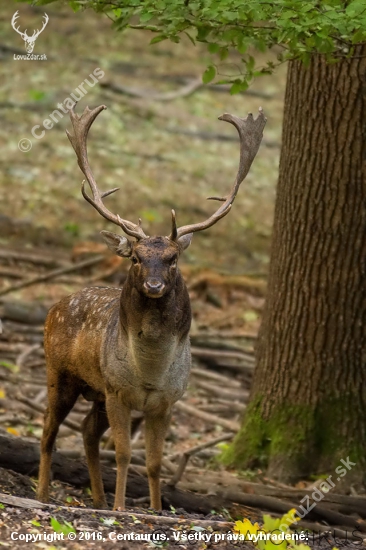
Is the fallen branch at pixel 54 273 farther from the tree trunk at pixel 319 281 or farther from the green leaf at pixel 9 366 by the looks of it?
the tree trunk at pixel 319 281

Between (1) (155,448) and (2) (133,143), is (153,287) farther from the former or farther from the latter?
(2) (133,143)

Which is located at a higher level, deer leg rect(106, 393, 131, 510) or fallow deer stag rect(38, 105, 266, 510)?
fallow deer stag rect(38, 105, 266, 510)

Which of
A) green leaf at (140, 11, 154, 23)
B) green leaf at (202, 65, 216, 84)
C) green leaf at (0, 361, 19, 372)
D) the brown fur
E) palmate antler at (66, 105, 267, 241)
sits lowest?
green leaf at (0, 361, 19, 372)

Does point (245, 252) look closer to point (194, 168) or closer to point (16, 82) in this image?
point (194, 168)

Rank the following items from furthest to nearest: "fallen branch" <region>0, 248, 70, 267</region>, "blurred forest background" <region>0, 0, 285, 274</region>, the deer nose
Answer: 1. "blurred forest background" <region>0, 0, 285, 274</region>
2. "fallen branch" <region>0, 248, 70, 267</region>
3. the deer nose

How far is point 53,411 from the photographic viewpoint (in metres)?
6.49

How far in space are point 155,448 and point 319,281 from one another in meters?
2.18

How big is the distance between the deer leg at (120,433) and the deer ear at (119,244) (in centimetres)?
95

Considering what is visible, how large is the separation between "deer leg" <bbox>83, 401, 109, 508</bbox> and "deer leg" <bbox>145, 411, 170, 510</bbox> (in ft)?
1.61

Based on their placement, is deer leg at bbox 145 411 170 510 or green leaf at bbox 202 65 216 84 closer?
deer leg at bbox 145 411 170 510

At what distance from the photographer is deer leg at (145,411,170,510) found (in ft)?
20.0

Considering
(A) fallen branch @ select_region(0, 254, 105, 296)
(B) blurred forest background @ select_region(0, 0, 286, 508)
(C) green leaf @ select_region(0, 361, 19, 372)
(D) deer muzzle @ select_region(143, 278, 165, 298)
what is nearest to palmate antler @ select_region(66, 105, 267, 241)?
(D) deer muzzle @ select_region(143, 278, 165, 298)

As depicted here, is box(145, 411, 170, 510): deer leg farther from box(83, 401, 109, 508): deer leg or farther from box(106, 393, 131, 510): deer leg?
box(83, 401, 109, 508): deer leg

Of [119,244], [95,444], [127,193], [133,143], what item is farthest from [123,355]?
[133,143]
